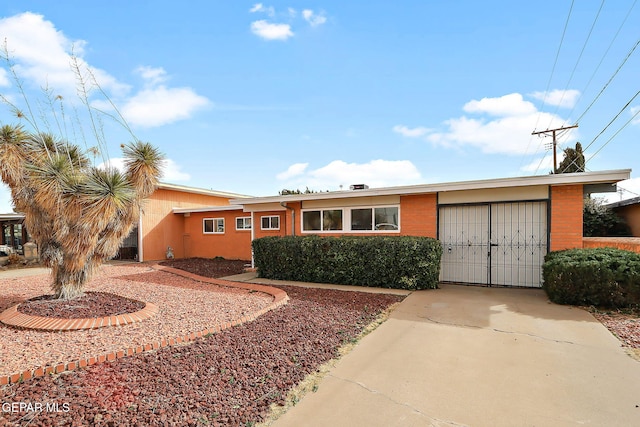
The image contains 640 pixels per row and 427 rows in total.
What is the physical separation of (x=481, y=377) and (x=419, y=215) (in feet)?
20.6

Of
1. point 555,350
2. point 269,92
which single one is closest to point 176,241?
point 269,92

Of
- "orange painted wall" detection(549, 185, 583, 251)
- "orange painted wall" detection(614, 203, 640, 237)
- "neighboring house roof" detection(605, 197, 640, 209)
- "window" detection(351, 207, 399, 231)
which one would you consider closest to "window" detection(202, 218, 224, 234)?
"window" detection(351, 207, 399, 231)

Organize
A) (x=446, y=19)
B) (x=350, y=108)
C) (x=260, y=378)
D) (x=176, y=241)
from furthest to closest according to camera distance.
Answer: (x=176, y=241) < (x=350, y=108) < (x=446, y=19) < (x=260, y=378)

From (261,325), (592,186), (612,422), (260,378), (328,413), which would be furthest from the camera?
(592,186)

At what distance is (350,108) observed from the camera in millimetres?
11914

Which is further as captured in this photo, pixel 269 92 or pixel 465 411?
pixel 269 92

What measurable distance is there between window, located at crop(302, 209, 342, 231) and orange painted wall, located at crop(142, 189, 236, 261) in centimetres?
828

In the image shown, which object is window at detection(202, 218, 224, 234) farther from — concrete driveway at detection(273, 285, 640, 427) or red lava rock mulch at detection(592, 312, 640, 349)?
red lava rock mulch at detection(592, 312, 640, 349)

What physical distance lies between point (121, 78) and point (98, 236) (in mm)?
3792

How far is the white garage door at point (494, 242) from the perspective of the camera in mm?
8164

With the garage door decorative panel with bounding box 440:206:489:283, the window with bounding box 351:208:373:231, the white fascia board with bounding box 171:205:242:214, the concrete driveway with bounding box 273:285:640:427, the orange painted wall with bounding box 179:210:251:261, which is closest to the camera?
the concrete driveway with bounding box 273:285:640:427

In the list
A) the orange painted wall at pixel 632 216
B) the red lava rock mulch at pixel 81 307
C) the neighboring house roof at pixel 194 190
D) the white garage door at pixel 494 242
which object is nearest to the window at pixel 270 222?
the neighboring house roof at pixel 194 190

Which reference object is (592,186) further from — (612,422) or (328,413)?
(328,413)

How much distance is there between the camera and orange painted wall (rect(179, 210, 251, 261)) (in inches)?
606
